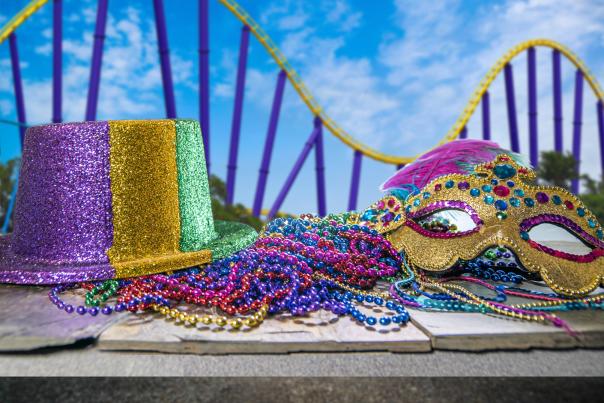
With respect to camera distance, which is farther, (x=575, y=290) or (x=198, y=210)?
(x=198, y=210)

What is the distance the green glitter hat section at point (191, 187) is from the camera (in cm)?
210

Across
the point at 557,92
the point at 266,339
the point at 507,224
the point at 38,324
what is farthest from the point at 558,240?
the point at 557,92

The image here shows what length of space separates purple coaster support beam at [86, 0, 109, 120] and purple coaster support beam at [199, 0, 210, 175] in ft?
4.43

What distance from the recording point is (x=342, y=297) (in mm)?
1694

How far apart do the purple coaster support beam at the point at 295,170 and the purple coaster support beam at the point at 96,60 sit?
3.27 m

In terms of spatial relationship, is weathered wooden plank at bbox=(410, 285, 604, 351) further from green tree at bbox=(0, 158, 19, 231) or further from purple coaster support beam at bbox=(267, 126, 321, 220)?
purple coaster support beam at bbox=(267, 126, 321, 220)

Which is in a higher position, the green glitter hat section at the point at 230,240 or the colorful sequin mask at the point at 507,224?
the colorful sequin mask at the point at 507,224

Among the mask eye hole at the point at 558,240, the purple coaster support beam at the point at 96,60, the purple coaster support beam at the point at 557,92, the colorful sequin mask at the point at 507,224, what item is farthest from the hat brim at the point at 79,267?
the purple coaster support beam at the point at 557,92

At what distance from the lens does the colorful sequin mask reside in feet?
5.80

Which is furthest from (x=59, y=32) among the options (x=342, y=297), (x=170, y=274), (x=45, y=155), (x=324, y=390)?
(x=324, y=390)

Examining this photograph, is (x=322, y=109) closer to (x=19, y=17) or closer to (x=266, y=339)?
(x=19, y=17)

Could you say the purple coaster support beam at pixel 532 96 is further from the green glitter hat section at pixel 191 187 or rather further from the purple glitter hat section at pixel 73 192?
the purple glitter hat section at pixel 73 192

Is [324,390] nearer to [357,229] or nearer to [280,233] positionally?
[357,229]

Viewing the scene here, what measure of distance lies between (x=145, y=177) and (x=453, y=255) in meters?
1.29
